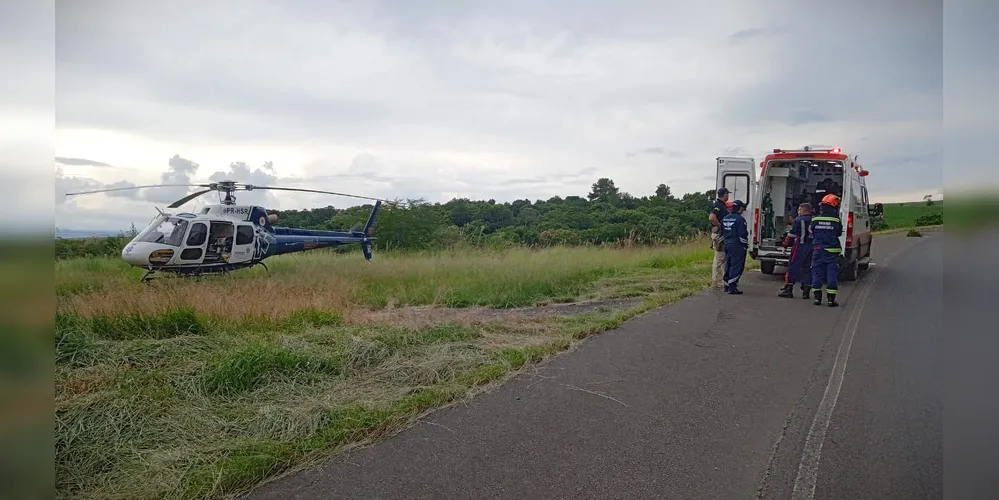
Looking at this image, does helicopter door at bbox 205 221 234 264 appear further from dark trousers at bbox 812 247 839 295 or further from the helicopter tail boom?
dark trousers at bbox 812 247 839 295

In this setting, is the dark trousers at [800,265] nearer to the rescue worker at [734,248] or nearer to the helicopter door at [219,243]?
the rescue worker at [734,248]

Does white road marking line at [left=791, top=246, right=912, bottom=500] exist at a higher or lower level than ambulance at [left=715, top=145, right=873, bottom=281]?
lower

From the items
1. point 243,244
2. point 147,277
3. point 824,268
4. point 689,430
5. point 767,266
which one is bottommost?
point 689,430

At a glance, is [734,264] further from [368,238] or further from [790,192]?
[368,238]

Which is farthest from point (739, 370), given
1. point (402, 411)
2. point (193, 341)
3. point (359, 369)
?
point (193, 341)

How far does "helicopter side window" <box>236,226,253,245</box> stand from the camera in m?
12.6

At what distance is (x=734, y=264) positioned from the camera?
37.3 feet

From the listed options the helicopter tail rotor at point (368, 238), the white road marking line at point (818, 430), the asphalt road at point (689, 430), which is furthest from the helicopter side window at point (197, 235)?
the white road marking line at point (818, 430)

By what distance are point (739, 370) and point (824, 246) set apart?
17.2 feet

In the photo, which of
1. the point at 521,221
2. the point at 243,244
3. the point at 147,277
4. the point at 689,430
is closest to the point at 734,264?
the point at 689,430

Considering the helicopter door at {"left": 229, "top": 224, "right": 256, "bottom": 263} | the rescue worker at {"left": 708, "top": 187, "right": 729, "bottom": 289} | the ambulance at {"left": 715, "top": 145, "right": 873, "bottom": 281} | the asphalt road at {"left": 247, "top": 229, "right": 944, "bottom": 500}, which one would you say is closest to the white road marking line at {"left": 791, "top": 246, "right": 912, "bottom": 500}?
the asphalt road at {"left": 247, "top": 229, "right": 944, "bottom": 500}

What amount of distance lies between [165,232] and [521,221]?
19.7 m

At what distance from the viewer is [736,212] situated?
11742mm

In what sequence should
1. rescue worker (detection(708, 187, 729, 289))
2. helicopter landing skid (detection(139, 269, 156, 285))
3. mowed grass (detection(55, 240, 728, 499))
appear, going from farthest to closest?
rescue worker (detection(708, 187, 729, 289)) → helicopter landing skid (detection(139, 269, 156, 285)) → mowed grass (detection(55, 240, 728, 499))
